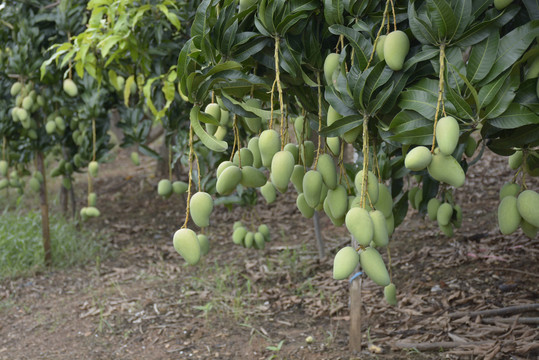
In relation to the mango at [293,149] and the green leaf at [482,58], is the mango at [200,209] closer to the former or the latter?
the mango at [293,149]

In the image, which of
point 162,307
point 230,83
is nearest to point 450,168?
point 230,83

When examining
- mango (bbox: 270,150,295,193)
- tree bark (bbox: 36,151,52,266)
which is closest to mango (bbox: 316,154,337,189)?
mango (bbox: 270,150,295,193)

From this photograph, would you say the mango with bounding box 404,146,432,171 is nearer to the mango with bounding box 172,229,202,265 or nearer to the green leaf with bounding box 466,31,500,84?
the green leaf with bounding box 466,31,500,84

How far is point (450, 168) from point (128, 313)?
2.15m

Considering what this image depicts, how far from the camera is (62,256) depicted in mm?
3508

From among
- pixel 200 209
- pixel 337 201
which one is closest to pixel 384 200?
pixel 337 201

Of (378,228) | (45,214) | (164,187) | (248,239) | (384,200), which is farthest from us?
(45,214)

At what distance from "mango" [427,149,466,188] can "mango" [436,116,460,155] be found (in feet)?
0.13

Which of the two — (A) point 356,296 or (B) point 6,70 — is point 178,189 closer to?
(A) point 356,296

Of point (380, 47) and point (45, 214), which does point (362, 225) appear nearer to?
point (380, 47)

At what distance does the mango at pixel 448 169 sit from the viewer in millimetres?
827

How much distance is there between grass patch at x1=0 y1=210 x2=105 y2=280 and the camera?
3316 millimetres

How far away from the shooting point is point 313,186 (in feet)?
3.16

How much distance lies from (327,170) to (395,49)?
24cm
